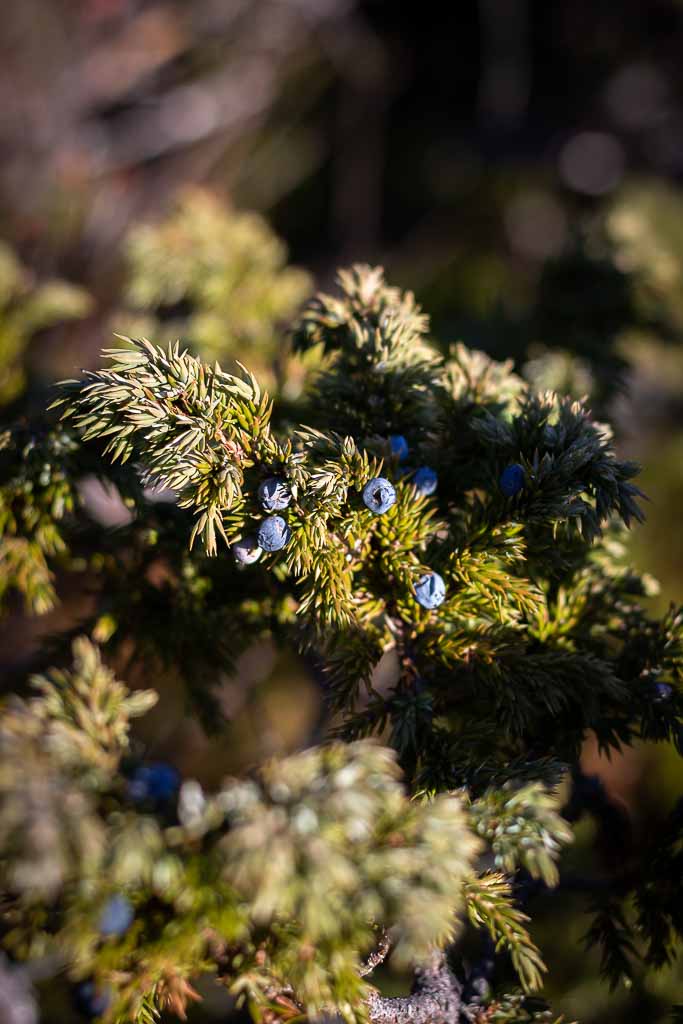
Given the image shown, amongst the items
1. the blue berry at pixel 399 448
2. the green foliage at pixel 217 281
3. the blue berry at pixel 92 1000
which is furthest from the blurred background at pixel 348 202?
the blue berry at pixel 92 1000

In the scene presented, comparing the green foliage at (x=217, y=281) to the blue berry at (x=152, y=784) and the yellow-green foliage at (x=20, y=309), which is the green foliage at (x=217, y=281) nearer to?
the yellow-green foliage at (x=20, y=309)

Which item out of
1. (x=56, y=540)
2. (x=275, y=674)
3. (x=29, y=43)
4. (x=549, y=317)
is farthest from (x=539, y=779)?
(x=29, y=43)

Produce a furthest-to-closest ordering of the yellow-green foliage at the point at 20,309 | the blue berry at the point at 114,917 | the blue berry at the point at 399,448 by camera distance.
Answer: the yellow-green foliage at the point at 20,309
the blue berry at the point at 399,448
the blue berry at the point at 114,917

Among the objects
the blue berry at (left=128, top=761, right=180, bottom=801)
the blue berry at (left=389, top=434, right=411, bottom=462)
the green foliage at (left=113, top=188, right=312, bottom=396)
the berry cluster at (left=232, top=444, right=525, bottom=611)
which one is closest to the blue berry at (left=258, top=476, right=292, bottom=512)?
the berry cluster at (left=232, top=444, right=525, bottom=611)

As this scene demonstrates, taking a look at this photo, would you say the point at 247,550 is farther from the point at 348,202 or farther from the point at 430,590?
the point at 348,202

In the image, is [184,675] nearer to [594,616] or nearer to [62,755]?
[62,755]
